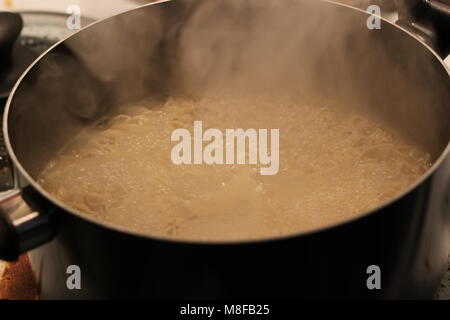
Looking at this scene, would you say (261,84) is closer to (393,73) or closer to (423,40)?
(393,73)

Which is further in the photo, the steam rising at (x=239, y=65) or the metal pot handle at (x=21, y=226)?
the steam rising at (x=239, y=65)

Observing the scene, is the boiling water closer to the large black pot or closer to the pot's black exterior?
the large black pot

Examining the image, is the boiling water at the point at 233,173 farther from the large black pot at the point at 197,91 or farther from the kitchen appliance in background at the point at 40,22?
the kitchen appliance in background at the point at 40,22

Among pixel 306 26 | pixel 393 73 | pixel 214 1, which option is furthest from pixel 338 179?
pixel 214 1

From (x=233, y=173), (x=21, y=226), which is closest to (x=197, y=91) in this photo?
(x=233, y=173)

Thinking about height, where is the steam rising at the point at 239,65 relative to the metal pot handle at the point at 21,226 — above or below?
above

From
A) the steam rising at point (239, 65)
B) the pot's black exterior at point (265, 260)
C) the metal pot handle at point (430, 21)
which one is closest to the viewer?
the pot's black exterior at point (265, 260)

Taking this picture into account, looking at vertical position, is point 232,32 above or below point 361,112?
above

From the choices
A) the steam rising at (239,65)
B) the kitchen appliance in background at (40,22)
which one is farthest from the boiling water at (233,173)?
the kitchen appliance in background at (40,22)
